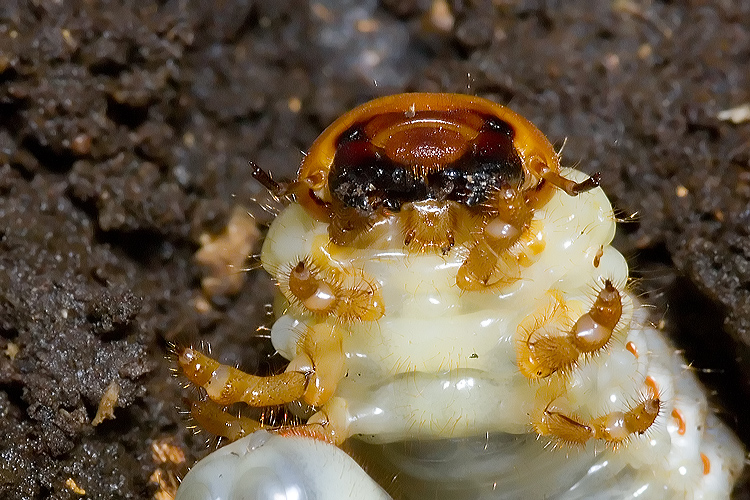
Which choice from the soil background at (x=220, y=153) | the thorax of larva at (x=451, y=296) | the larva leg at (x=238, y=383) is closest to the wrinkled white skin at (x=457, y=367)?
the thorax of larva at (x=451, y=296)

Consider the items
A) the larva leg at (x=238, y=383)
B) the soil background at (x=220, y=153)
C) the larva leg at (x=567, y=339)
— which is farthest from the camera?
the soil background at (x=220, y=153)

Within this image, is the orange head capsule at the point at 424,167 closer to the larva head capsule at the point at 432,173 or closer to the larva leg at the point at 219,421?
the larva head capsule at the point at 432,173

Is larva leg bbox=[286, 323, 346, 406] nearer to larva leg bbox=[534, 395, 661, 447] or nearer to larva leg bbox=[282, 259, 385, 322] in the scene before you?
larva leg bbox=[282, 259, 385, 322]

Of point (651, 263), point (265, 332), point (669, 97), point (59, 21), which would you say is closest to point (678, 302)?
point (651, 263)

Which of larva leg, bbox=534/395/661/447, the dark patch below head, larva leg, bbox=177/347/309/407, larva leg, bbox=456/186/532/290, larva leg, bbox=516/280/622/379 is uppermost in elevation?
the dark patch below head

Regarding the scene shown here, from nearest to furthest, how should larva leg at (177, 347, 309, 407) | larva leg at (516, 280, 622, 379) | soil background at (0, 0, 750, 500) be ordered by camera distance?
larva leg at (516, 280, 622, 379) < larva leg at (177, 347, 309, 407) < soil background at (0, 0, 750, 500)

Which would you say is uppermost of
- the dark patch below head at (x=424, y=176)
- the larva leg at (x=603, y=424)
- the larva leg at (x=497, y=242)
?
the dark patch below head at (x=424, y=176)

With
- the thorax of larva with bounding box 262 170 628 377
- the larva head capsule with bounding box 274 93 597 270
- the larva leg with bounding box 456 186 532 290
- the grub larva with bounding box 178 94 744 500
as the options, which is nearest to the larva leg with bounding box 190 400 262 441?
the grub larva with bounding box 178 94 744 500
